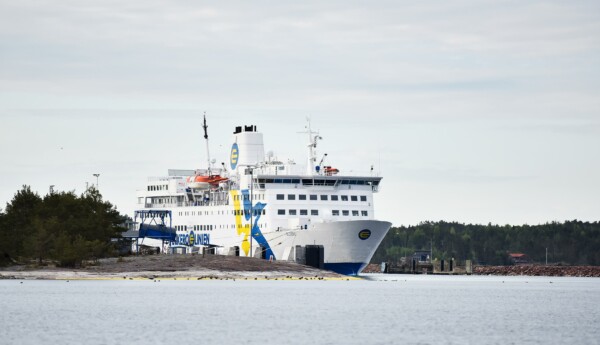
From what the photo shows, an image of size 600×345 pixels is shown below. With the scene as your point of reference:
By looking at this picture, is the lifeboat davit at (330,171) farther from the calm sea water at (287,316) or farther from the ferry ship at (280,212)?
the calm sea water at (287,316)

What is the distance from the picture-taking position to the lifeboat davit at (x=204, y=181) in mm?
126469

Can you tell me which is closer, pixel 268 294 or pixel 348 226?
pixel 268 294

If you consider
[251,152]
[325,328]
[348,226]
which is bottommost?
[325,328]

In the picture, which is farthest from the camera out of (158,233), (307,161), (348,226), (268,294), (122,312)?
(158,233)

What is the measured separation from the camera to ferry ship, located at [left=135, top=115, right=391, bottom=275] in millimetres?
111562

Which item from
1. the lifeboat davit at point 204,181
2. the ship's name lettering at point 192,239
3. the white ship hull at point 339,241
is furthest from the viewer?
the lifeboat davit at point 204,181

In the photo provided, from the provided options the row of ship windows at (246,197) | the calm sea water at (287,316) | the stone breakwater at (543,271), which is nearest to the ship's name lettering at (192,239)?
the row of ship windows at (246,197)

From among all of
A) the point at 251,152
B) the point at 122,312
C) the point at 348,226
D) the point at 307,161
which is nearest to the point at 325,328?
the point at 122,312

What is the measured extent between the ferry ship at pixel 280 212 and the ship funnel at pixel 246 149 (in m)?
0.10

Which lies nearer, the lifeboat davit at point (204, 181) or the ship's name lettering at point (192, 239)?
the ship's name lettering at point (192, 239)

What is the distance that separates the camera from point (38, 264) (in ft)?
367

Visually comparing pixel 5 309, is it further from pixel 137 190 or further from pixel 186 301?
pixel 137 190

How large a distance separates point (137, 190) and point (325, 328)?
90.4m

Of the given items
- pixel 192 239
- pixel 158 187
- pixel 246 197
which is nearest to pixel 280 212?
pixel 246 197
